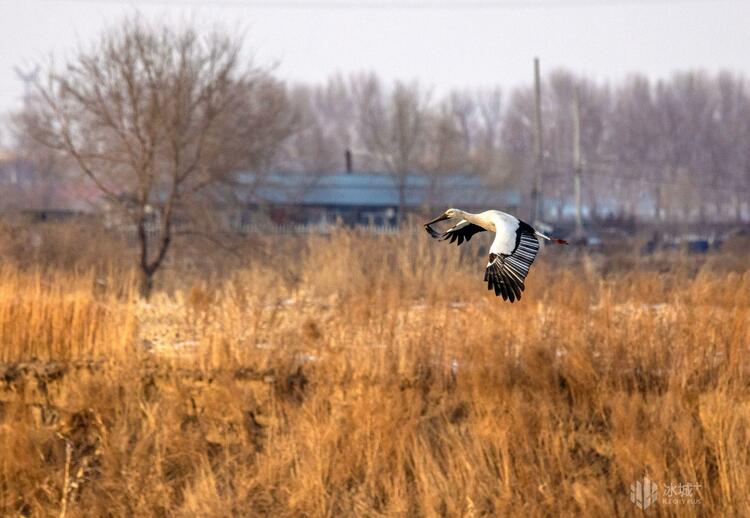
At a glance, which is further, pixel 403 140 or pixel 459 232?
pixel 403 140

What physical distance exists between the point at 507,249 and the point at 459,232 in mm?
391

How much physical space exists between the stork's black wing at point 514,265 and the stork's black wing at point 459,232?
0.14 meters

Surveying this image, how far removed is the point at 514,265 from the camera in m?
2.44

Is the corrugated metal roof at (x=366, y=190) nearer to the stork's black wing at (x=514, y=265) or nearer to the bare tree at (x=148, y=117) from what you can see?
the bare tree at (x=148, y=117)

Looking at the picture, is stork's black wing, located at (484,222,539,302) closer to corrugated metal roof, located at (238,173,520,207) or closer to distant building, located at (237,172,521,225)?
distant building, located at (237,172,521,225)

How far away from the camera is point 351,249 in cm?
1448

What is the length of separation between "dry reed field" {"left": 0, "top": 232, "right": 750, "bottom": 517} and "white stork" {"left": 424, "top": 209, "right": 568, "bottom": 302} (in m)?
5.75

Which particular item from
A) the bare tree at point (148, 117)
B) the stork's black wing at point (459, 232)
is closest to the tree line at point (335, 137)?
the bare tree at point (148, 117)

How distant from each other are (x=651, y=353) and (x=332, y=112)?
2426 inches

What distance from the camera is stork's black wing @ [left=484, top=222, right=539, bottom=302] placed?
94.9 inches

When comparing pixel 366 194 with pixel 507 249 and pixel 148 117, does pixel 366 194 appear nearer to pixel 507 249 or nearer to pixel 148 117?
pixel 148 117

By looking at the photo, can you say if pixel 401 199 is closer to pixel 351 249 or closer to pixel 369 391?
pixel 351 249

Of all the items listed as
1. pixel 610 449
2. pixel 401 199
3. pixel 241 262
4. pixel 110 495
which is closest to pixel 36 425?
pixel 110 495

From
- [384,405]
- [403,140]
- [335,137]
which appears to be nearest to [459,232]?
[384,405]
